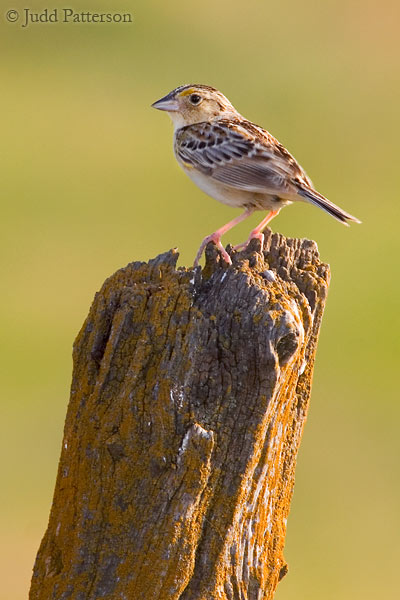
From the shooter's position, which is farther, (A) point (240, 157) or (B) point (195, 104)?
(B) point (195, 104)

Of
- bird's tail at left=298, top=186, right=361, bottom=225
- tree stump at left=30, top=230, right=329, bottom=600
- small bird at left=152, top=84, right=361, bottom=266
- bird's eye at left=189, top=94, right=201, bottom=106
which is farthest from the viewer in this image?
bird's eye at left=189, top=94, right=201, bottom=106

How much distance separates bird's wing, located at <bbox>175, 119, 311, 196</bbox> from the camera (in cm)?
795

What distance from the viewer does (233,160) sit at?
26.9ft

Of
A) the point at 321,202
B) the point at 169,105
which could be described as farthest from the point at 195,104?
the point at 321,202

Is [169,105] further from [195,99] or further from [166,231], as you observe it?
[166,231]

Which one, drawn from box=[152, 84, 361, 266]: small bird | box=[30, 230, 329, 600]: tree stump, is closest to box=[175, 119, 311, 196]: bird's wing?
box=[152, 84, 361, 266]: small bird

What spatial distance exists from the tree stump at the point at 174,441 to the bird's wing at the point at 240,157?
2.62 m

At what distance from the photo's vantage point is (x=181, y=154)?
868 centimetres

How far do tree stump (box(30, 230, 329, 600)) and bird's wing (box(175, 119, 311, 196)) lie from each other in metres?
2.62

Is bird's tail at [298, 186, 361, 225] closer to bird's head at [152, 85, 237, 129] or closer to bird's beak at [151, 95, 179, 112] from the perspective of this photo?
bird's head at [152, 85, 237, 129]

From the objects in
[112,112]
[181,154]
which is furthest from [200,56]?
[181,154]

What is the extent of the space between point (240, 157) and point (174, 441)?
3498mm

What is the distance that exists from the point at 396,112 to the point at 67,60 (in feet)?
29.8

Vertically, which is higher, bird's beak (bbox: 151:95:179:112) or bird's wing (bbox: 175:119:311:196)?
bird's beak (bbox: 151:95:179:112)
